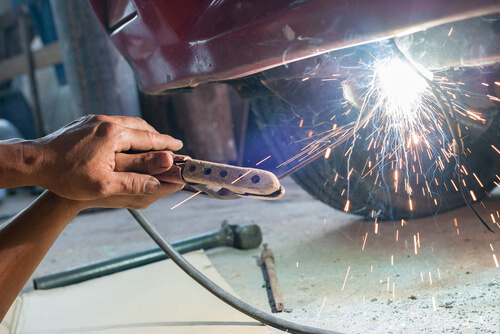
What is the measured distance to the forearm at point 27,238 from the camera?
1146 millimetres

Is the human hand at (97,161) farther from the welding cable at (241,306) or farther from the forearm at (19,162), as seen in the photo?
the welding cable at (241,306)

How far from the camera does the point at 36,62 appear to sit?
6367 millimetres

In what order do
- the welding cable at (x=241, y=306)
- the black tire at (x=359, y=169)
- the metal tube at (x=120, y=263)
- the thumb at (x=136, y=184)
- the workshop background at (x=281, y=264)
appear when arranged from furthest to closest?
the metal tube at (x=120, y=263) → the black tire at (x=359, y=169) → the workshop background at (x=281, y=264) → the welding cable at (x=241, y=306) → the thumb at (x=136, y=184)

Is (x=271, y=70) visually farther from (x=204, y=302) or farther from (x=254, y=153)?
(x=254, y=153)

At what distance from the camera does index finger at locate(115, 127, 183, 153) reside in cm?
106

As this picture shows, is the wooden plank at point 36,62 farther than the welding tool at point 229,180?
Yes

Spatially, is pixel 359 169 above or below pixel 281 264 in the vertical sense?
above

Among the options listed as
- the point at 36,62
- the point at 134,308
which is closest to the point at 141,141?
the point at 134,308

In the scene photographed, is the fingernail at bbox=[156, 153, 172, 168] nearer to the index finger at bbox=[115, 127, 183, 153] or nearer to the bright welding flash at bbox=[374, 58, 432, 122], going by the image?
the index finger at bbox=[115, 127, 183, 153]

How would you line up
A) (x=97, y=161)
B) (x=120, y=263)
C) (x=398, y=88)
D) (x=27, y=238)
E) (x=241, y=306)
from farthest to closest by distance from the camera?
(x=120, y=263) → (x=398, y=88) → (x=241, y=306) → (x=27, y=238) → (x=97, y=161)

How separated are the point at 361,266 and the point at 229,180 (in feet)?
2.85

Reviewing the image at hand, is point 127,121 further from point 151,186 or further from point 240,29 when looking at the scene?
point 240,29

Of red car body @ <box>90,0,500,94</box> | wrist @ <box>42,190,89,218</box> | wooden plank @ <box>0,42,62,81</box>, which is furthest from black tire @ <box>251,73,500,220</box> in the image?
wooden plank @ <box>0,42,62,81</box>

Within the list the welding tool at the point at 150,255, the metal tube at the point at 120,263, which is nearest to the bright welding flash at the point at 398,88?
the welding tool at the point at 150,255
